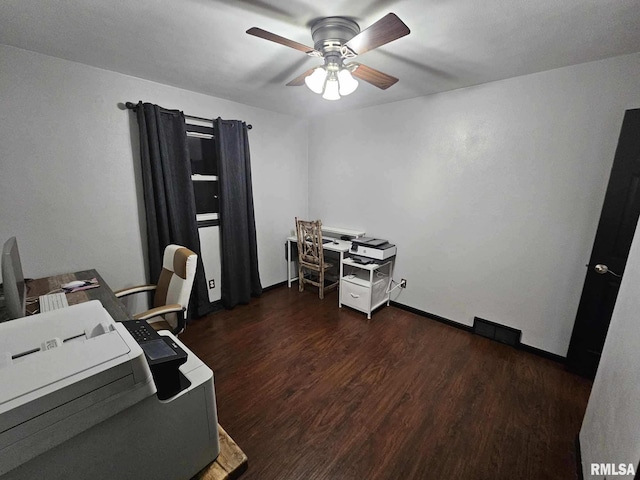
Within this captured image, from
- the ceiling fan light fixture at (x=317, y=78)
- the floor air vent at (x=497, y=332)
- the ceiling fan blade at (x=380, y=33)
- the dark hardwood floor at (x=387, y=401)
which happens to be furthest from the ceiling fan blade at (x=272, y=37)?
the floor air vent at (x=497, y=332)

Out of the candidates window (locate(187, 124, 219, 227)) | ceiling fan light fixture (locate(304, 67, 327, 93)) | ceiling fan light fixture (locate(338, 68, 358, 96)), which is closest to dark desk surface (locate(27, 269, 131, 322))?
window (locate(187, 124, 219, 227))

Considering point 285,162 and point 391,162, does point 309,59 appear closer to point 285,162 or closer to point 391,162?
point 391,162

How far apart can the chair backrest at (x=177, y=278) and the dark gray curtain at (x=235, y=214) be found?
3.22ft

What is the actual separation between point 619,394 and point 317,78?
7.01ft

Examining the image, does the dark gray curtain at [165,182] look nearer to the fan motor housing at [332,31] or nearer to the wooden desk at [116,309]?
the wooden desk at [116,309]

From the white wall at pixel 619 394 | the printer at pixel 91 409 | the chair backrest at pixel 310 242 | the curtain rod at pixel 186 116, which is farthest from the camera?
the chair backrest at pixel 310 242

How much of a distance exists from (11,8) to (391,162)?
2.89m

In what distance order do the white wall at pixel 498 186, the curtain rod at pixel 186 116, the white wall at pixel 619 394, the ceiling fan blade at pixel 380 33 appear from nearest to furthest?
the white wall at pixel 619 394
the ceiling fan blade at pixel 380 33
the white wall at pixel 498 186
the curtain rod at pixel 186 116

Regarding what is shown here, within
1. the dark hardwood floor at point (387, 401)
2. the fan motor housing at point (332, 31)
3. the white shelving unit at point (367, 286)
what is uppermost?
the fan motor housing at point (332, 31)

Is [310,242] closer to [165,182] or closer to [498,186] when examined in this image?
[165,182]

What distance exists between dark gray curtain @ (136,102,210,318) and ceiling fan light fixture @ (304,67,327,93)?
1.50m

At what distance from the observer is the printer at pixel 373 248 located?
114 inches

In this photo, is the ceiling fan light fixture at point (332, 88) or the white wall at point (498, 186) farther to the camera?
the white wall at point (498, 186)

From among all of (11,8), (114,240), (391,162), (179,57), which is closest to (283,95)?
(179,57)
